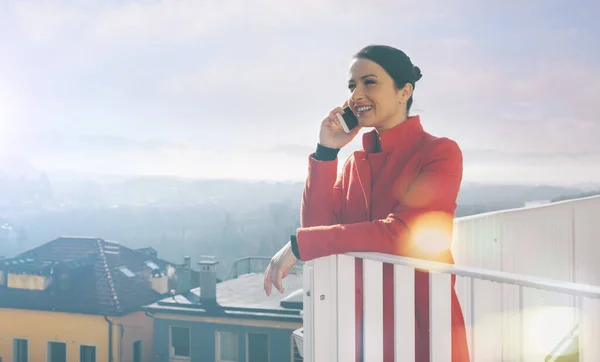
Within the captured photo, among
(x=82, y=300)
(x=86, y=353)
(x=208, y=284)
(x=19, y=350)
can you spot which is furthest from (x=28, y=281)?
(x=208, y=284)

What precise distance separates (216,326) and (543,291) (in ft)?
79.1

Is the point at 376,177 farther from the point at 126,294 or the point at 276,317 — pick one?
the point at 126,294

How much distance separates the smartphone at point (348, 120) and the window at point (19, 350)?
32.0m

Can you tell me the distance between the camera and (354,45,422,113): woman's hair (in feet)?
5.18

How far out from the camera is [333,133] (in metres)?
1.67

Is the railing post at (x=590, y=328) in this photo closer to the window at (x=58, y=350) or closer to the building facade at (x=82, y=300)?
the building facade at (x=82, y=300)

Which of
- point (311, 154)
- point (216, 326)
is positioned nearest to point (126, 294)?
point (216, 326)

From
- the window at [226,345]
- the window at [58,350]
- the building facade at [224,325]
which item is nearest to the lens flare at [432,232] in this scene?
the building facade at [224,325]

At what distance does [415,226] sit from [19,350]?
110ft

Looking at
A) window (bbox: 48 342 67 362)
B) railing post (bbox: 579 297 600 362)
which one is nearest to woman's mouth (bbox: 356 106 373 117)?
railing post (bbox: 579 297 600 362)

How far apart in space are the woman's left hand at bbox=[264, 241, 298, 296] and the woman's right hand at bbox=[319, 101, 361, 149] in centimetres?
30

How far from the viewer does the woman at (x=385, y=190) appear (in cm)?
144

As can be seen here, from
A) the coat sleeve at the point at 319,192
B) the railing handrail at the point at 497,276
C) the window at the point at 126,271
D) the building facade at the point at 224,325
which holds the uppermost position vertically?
the coat sleeve at the point at 319,192

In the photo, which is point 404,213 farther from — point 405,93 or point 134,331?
point 134,331
